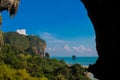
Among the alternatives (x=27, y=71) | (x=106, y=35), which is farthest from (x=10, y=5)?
(x=27, y=71)

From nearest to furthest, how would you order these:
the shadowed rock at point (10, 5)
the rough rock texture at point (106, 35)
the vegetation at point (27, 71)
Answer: the rough rock texture at point (106, 35) < the shadowed rock at point (10, 5) < the vegetation at point (27, 71)

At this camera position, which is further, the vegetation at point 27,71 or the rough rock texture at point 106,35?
the vegetation at point 27,71

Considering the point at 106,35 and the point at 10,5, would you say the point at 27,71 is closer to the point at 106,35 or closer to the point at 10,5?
the point at 10,5

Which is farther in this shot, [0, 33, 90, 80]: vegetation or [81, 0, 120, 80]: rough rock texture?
[0, 33, 90, 80]: vegetation

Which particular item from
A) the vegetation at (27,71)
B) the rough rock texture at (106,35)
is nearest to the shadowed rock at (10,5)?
the rough rock texture at (106,35)

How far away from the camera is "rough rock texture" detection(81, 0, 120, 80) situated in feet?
28.0

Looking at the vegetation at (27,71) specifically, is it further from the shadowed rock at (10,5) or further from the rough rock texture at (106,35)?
the rough rock texture at (106,35)

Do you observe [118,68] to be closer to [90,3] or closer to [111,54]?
[111,54]

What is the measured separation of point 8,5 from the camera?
2533cm

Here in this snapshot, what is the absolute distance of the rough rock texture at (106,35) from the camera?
8.54 metres

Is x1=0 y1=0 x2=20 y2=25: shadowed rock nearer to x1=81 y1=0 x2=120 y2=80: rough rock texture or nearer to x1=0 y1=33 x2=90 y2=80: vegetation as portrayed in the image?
x1=81 y1=0 x2=120 y2=80: rough rock texture

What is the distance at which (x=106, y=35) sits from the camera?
29.7ft

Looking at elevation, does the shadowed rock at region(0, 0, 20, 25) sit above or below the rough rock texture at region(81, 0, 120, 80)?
above

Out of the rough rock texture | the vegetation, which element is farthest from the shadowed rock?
the vegetation
